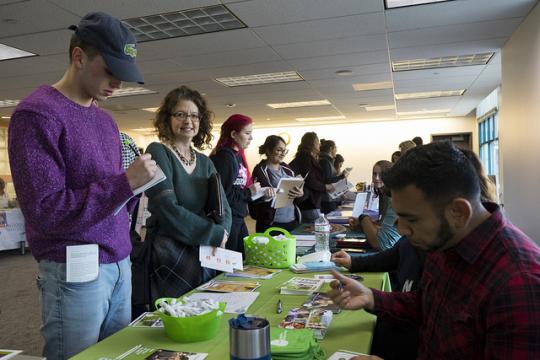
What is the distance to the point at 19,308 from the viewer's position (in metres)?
4.00

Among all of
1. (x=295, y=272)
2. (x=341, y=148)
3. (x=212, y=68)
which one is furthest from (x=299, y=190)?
(x=341, y=148)

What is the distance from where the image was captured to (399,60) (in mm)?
5680

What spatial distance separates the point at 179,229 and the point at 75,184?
0.57 metres

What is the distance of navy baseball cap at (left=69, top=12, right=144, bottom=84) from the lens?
1.25m

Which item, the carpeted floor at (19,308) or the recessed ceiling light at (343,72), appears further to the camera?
the recessed ceiling light at (343,72)

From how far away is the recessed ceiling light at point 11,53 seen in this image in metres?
4.80

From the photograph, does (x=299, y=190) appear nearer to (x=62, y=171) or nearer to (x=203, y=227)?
(x=203, y=227)

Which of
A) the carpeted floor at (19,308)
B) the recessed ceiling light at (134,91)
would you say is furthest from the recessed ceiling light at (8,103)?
the carpeted floor at (19,308)

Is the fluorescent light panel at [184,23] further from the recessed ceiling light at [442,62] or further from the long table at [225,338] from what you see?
the long table at [225,338]

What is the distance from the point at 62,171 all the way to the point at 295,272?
1.10m

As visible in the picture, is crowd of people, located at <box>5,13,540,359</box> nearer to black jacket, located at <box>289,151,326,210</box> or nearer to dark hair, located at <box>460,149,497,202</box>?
dark hair, located at <box>460,149,497,202</box>

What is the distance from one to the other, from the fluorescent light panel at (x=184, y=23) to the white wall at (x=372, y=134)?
9.53 m

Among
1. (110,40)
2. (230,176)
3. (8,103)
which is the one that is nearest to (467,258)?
(110,40)

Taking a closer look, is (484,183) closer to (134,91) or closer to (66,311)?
(66,311)
